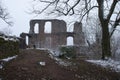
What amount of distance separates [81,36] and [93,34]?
3250 millimetres

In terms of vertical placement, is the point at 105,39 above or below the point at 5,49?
above

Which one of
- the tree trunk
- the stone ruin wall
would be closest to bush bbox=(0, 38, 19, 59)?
the tree trunk

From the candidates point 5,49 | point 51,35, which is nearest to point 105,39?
point 5,49

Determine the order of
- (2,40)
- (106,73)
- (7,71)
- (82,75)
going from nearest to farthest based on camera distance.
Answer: (7,71) → (82,75) → (106,73) → (2,40)

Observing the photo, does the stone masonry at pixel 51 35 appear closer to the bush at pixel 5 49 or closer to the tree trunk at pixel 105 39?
the tree trunk at pixel 105 39

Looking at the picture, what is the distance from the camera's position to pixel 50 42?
57625mm

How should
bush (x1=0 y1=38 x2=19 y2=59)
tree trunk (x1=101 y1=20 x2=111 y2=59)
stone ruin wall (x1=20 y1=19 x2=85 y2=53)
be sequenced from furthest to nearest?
1. stone ruin wall (x1=20 y1=19 x2=85 y2=53)
2. tree trunk (x1=101 y1=20 x2=111 y2=59)
3. bush (x1=0 y1=38 x2=19 y2=59)

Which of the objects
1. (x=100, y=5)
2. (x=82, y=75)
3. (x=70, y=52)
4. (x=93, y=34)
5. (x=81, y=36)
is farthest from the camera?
(x=81, y=36)

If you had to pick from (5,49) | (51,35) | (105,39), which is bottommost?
(5,49)

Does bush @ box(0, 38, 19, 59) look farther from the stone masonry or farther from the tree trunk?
the stone masonry

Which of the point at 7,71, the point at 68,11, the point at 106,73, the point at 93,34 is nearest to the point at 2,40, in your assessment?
the point at 7,71

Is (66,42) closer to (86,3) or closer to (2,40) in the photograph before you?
(86,3)

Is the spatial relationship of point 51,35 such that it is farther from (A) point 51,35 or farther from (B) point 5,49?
(B) point 5,49

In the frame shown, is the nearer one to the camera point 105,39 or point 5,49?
point 5,49
